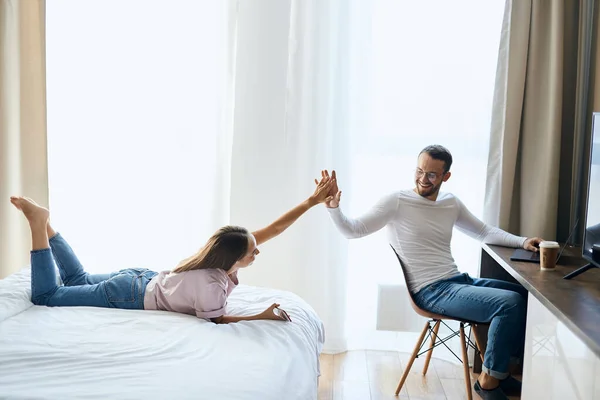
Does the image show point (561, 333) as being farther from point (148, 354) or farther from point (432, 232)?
point (148, 354)

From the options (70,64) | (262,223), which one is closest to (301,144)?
(262,223)

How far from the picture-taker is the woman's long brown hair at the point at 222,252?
2.63 m

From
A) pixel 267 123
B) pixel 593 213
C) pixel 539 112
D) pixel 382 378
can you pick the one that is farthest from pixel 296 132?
pixel 593 213

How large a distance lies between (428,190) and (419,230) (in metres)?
0.20

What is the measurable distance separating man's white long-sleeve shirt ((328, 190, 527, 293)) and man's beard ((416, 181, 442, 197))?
0.08 ft

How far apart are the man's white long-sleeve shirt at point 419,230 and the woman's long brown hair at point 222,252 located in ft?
2.21

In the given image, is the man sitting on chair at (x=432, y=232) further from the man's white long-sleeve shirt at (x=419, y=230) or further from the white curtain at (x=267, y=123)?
the white curtain at (x=267, y=123)

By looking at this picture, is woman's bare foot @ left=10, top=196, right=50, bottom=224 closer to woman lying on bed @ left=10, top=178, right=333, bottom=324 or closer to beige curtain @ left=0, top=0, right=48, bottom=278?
woman lying on bed @ left=10, top=178, right=333, bottom=324

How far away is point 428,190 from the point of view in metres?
3.33

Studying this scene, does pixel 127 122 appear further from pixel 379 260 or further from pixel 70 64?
pixel 379 260

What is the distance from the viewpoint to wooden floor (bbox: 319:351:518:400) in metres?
3.27

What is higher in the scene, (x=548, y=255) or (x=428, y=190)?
(x=428, y=190)

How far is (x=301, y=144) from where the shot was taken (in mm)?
3777

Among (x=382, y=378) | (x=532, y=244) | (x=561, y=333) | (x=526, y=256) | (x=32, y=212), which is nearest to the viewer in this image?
(x=561, y=333)
